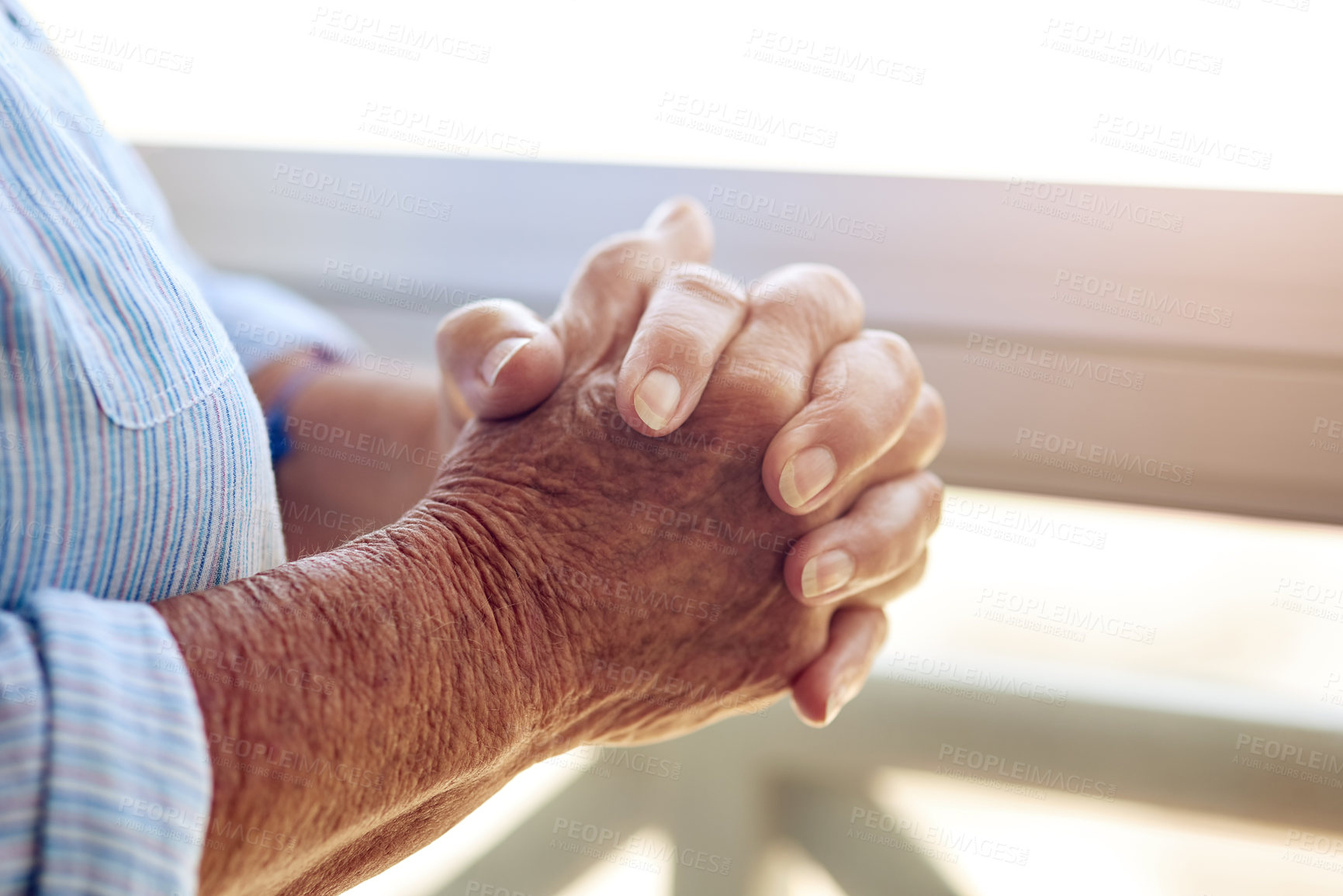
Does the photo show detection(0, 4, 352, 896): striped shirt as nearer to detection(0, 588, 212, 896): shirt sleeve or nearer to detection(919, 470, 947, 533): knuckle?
detection(0, 588, 212, 896): shirt sleeve

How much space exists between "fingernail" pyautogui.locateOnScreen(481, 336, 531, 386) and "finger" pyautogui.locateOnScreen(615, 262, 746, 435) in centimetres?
9

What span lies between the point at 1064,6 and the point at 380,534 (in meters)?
0.95

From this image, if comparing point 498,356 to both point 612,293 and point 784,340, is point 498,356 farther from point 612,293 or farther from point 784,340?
point 784,340

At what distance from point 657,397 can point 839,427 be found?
15 cm

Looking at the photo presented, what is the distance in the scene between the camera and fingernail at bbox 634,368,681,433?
609 mm

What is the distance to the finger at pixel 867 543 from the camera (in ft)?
2.18

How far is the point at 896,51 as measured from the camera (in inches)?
40.4

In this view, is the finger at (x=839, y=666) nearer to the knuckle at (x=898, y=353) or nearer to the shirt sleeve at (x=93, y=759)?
the knuckle at (x=898, y=353)

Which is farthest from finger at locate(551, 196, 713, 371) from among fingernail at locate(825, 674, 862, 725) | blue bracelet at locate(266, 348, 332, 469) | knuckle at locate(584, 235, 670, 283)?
blue bracelet at locate(266, 348, 332, 469)

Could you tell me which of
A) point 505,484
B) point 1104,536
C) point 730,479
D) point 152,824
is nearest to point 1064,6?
point 1104,536

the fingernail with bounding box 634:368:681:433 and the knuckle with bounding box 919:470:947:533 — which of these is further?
the knuckle with bounding box 919:470:947:533

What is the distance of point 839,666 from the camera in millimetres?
718

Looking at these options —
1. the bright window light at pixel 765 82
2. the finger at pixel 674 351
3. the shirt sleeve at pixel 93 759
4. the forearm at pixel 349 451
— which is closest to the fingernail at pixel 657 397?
the finger at pixel 674 351

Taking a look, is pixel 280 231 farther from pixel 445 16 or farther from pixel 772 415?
pixel 772 415
